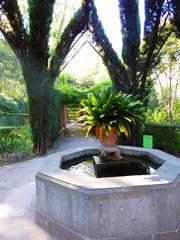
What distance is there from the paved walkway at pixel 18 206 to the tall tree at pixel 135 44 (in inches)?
153

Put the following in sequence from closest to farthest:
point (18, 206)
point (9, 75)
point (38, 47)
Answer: point (18, 206) < point (38, 47) < point (9, 75)

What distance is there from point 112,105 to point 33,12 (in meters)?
4.41

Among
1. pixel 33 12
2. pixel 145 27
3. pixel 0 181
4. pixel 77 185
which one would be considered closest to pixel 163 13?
pixel 145 27

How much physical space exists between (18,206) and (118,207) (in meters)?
1.67

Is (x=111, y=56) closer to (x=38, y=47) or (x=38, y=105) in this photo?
(x=38, y=47)

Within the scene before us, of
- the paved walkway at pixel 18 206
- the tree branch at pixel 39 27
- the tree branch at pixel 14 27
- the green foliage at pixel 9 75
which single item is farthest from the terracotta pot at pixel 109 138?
the green foliage at pixel 9 75

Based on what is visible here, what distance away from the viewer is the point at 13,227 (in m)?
2.83

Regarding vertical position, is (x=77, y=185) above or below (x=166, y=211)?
above

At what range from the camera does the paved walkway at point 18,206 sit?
2674mm

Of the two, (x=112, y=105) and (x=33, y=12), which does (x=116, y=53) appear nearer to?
(x=33, y=12)

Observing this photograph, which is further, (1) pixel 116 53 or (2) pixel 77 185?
(1) pixel 116 53

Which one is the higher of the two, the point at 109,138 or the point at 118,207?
the point at 109,138

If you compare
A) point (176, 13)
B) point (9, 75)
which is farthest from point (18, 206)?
point (9, 75)

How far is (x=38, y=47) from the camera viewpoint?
6.62 metres
